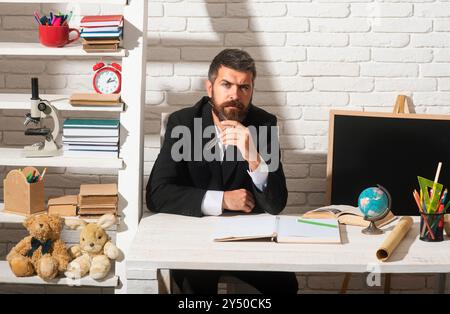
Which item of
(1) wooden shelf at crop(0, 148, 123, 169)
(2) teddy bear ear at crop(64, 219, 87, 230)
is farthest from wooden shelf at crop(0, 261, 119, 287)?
(1) wooden shelf at crop(0, 148, 123, 169)

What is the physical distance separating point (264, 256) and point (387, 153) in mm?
1202

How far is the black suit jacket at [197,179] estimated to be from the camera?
2828mm

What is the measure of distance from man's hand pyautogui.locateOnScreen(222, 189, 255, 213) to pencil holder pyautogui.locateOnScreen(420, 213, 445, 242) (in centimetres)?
65

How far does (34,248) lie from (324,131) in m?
1.47

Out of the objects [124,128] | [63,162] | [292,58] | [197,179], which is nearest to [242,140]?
[197,179]

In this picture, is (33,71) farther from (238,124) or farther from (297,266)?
(297,266)

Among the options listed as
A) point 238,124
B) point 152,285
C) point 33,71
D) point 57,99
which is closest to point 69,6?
point 33,71

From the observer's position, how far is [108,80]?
304cm

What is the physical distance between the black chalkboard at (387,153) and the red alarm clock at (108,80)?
100 cm

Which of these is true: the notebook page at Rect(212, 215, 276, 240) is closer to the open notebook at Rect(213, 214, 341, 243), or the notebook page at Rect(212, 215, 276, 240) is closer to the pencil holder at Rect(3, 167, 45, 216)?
the open notebook at Rect(213, 214, 341, 243)

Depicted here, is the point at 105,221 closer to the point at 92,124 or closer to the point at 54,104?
the point at 92,124

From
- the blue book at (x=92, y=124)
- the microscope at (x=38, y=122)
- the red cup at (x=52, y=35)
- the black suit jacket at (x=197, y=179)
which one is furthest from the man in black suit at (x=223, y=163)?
the red cup at (x=52, y=35)

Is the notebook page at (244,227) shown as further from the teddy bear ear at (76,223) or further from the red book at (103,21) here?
the red book at (103,21)

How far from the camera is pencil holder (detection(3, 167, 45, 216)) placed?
9.86 ft
